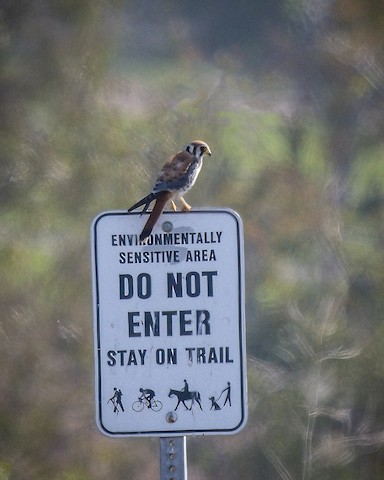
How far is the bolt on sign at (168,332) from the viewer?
5.14ft

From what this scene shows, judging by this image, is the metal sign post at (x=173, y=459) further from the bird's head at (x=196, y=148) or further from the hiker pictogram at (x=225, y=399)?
the bird's head at (x=196, y=148)

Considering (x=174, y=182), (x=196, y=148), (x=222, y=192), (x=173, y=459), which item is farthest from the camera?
(x=222, y=192)

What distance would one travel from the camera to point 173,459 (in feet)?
5.04

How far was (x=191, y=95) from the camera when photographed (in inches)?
160

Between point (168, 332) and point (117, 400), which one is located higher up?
point (168, 332)

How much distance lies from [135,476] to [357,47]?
85.7 inches

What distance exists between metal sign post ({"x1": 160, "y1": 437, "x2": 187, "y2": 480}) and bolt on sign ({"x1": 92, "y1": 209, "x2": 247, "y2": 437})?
0.06 feet

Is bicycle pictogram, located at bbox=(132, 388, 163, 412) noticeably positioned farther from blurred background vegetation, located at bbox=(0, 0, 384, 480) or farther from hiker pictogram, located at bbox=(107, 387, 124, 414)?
blurred background vegetation, located at bbox=(0, 0, 384, 480)

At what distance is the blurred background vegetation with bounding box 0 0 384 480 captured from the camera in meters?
3.52

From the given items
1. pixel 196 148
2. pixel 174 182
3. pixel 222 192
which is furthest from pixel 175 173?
pixel 222 192

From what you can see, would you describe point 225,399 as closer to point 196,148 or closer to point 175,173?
point 175,173

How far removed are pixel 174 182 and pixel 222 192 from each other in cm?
199

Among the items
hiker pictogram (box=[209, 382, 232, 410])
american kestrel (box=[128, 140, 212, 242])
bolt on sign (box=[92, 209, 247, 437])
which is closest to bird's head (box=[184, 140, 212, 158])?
american kestrel (box=[128, 140, 212, 242])

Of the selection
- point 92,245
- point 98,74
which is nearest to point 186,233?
point 92,245
